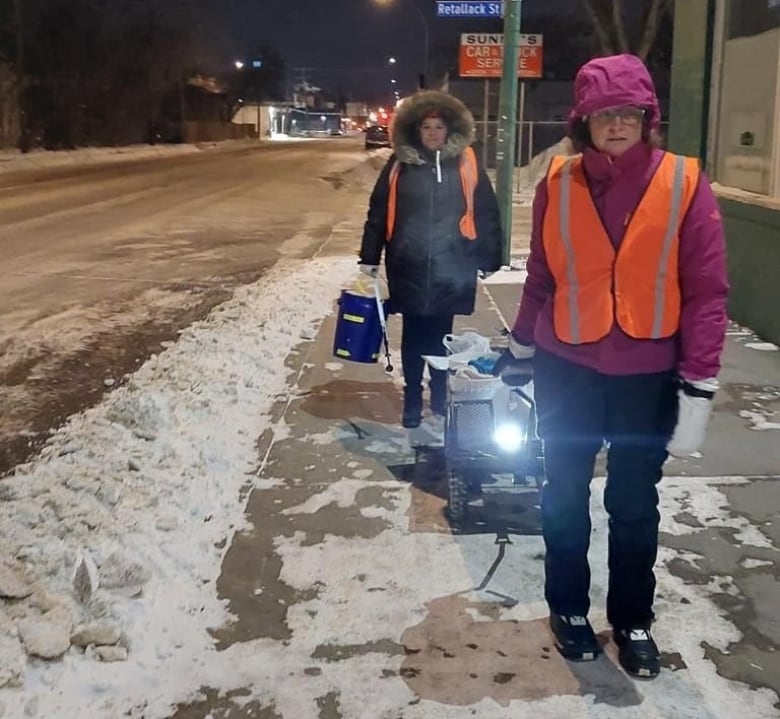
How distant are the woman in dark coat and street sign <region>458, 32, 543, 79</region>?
9.42m

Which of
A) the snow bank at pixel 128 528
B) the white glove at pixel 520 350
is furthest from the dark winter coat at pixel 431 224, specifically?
the white glove at pixel 520 350

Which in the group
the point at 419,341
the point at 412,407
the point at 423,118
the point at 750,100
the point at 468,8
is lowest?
the point at 412,407

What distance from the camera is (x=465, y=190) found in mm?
5602

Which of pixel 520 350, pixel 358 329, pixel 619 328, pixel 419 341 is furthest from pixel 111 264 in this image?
pixel 619 328

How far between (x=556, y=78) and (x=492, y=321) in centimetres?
3936

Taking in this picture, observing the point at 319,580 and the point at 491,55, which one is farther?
the point at 491,55

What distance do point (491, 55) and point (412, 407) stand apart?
12.6 metres

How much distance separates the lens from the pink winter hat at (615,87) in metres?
3.11

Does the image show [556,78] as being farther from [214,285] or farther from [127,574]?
[127,574]

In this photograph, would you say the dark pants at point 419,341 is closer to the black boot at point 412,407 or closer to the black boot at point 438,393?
the black boot at point 412,407

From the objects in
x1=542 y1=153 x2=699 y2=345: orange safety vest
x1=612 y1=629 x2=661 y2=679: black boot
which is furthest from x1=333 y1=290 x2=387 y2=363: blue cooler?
x1=612 y1=629 x2=661 y2=679: black boot

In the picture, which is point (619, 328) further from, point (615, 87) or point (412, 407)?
point (412, 407)

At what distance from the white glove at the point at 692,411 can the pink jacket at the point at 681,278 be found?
0.03m

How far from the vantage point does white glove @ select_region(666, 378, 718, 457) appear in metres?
3.18
